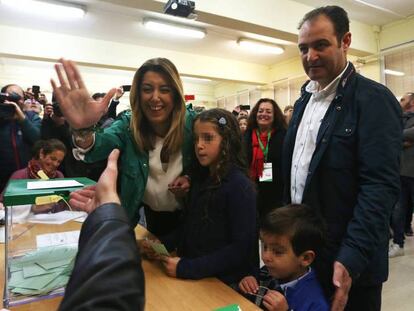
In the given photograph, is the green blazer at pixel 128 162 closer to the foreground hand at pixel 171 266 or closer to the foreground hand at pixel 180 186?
the foreground hand at pixel 180 186

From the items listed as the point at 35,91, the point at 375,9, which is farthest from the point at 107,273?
the point at 375,9

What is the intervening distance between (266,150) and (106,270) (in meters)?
2.77

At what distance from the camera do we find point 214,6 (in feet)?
12.2

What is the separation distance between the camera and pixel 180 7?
3184 millimetres

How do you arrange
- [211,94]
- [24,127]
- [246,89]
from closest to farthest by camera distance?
[24,127] → [246,89] → [211,94]

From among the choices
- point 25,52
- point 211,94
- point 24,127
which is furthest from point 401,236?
point 211,94

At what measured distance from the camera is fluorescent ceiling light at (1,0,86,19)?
416cm

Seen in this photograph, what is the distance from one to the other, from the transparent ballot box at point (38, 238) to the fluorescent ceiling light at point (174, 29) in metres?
4.18

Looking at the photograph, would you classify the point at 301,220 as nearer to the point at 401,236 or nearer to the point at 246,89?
the point at 401,236

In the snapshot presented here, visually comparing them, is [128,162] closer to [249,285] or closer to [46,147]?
[249,285]

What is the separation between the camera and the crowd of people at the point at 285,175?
1016mm

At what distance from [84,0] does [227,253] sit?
13.9ft

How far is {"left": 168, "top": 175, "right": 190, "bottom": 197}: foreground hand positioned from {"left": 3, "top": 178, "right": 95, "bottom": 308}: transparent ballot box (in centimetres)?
32

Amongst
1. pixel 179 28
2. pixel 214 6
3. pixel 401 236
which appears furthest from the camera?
pixel 179 28
